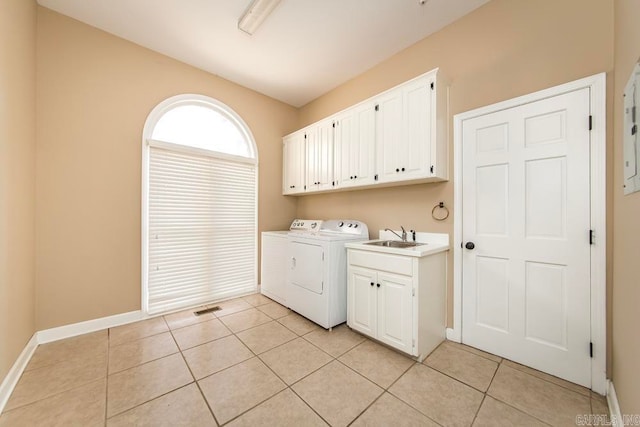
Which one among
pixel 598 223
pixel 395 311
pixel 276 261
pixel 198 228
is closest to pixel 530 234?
pixel 598 223

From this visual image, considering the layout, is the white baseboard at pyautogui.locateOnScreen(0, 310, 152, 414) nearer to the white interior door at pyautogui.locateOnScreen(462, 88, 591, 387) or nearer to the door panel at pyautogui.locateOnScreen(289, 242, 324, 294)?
the door panel at pyautogui.locateOnScreen(289, 242, 324, 294)

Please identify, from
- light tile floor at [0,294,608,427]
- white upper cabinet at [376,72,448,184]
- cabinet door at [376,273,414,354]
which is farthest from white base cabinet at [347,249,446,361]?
white upper cabinet at [376,72,448,184]

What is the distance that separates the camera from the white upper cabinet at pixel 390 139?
84.1 inches

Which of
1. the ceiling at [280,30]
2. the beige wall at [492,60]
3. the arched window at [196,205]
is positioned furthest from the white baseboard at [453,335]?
the ceiling at [280,30]

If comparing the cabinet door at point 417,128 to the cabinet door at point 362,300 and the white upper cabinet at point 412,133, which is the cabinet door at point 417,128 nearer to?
the white upper cabinet at point 412,133

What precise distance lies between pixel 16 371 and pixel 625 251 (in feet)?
13.0

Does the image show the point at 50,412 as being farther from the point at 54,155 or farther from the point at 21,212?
the point at 54,155

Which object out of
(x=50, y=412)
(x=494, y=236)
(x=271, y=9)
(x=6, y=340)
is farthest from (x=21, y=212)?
(x=494, y=236)

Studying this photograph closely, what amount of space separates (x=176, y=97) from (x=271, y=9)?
160cm

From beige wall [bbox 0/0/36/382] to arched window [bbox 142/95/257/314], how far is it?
0.82 meters

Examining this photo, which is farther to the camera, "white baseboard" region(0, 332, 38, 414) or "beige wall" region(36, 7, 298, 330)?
"beige wall" region(36, 7, 298, 330)

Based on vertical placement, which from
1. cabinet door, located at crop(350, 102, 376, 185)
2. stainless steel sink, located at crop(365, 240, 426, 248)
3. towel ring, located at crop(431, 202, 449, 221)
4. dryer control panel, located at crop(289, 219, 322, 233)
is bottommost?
stainless steel sink, located at crop(365, 240, 426, 248)

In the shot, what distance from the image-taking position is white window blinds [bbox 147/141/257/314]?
2754 mm

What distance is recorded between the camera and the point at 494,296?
2.02m
